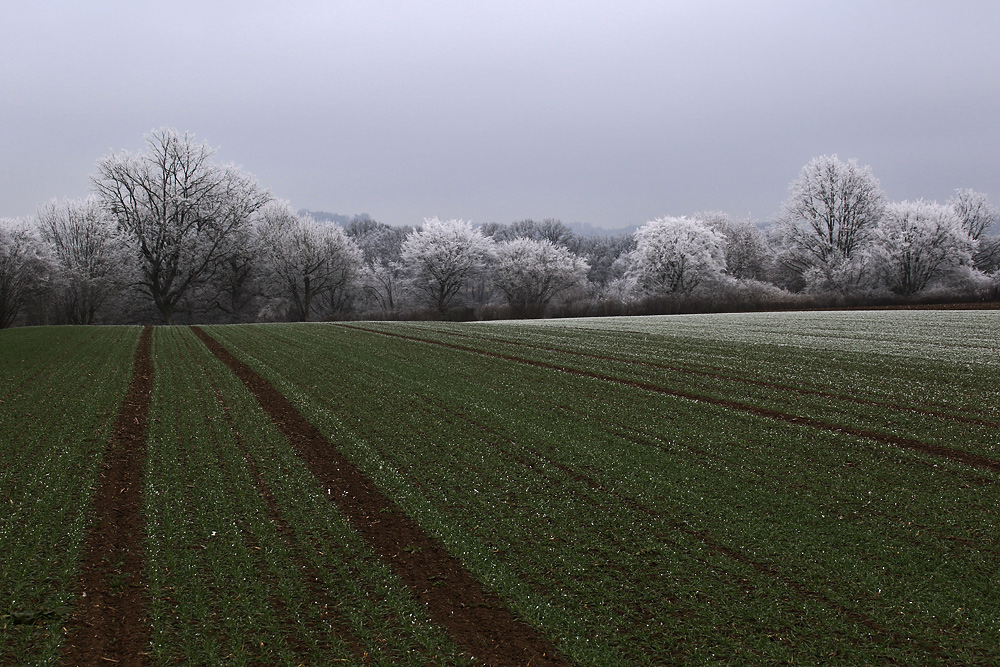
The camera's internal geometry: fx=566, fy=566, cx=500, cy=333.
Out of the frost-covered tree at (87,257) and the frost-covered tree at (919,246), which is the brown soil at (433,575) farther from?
the frost-covered tree at (919,246)

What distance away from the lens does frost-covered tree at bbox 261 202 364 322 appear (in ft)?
220

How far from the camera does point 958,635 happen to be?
4.48 m

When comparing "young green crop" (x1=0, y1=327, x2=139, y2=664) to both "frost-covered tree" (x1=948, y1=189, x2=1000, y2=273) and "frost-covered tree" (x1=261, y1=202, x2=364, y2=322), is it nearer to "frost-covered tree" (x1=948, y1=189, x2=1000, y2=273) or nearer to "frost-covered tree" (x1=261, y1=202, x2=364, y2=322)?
"frost-covered tree" (x1=261, y1=202, x2=364, y2=322)

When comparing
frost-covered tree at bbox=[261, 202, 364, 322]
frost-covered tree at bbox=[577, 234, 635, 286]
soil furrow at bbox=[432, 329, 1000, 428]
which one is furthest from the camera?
frost-covered tree at bbox=[577, 234, 635, 286]

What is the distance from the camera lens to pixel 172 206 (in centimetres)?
5725

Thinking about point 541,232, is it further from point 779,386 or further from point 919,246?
point 779,386

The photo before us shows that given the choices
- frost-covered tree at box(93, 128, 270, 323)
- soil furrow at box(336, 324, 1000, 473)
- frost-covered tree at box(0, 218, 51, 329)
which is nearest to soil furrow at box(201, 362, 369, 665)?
soil furrow at box(336, 324, 1000, 473)

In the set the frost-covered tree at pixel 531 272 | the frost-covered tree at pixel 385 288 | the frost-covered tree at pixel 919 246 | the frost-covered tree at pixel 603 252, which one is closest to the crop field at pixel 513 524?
the frost-covered tree at pixel 919 246

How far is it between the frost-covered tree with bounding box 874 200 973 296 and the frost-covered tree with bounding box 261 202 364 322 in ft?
202

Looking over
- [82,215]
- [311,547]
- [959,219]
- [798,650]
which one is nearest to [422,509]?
[311,547]

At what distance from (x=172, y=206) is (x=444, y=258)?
108 feet

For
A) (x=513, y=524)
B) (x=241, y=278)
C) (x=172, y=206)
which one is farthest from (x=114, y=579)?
(x=241, y=278)

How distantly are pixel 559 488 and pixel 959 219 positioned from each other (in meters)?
75.9

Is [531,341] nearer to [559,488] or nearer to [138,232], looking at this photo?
[559,488]
